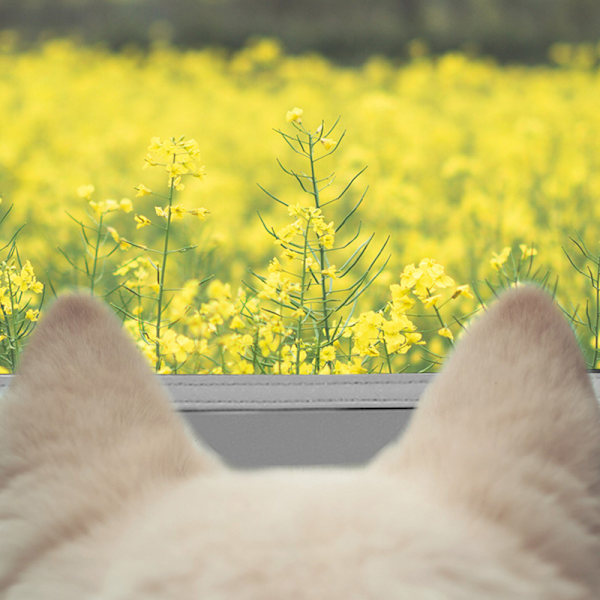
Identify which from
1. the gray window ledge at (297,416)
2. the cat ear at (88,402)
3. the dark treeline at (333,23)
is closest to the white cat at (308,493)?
the cat ear at (88,402)

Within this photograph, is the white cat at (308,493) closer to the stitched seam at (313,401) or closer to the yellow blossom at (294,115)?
the stitched seam at (313,401)

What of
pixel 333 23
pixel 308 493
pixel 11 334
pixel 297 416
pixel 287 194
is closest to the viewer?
pixel 308 493

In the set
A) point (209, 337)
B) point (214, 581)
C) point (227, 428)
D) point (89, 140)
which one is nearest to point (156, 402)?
point (214, 581)

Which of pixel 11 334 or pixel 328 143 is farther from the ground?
pixel 328 143

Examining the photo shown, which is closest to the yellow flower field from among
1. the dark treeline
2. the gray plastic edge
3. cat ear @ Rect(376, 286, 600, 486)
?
the gray plastic edge

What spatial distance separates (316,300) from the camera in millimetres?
1333

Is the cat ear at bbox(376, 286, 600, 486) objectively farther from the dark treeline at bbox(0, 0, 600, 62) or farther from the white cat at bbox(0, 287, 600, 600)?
the dark treeline at bbox(0, 0, 600, 62)

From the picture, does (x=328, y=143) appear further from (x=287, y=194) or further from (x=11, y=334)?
(x=287, y=194)

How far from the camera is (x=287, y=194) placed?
2.64 metres

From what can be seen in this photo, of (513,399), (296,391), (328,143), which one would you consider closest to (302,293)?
(328,143)

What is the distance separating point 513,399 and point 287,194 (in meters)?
2.21

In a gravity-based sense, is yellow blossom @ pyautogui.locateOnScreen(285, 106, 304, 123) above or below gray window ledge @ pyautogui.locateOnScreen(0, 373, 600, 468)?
above

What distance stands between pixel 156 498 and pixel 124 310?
42.9 inches

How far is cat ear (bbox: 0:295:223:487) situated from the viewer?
46 cm
